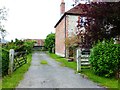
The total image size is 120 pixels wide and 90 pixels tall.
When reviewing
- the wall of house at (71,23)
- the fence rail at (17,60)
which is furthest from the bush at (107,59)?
the wall of house at (71,23)

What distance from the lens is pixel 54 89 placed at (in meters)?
10.0

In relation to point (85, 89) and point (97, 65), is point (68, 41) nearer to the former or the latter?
point (97, 65)

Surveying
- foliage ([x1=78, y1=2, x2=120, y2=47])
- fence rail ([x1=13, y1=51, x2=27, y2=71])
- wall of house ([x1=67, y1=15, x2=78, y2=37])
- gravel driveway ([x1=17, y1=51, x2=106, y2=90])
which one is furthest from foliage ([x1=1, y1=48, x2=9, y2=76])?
wall of house ([x1=67, y1=15, x2=78, y2=37])

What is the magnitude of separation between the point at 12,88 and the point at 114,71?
5681 millimetres

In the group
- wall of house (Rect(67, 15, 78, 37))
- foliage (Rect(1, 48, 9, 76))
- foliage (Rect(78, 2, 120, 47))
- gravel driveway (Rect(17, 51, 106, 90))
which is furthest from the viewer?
wall of house (Rect(67, 15, 78, 37))

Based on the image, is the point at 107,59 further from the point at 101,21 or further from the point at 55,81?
the point at 55,81

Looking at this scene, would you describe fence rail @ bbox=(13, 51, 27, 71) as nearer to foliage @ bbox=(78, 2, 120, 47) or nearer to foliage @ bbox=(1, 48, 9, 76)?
foliage @ bbox=(1, 48, 9, 76)

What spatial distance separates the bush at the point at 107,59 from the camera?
13.7 m

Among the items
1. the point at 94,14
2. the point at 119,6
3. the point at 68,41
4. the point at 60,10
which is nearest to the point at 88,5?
the point at 94,14

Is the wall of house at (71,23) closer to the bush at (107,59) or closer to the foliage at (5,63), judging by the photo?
the foliage at (5,63)

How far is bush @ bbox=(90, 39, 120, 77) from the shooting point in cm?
1366

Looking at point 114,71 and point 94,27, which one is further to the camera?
point 94,27

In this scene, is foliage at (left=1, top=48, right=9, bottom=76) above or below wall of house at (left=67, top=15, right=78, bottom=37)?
below

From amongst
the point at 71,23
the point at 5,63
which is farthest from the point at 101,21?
the point at 71,23
